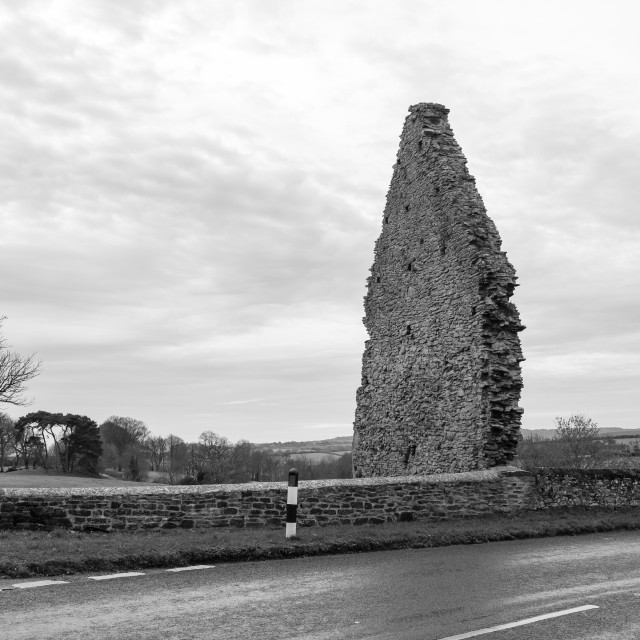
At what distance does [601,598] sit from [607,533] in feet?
22.8

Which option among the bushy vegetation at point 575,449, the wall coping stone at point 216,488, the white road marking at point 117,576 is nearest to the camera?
the white road marking at point 117,576

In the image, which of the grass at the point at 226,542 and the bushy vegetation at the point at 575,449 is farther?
the bushy vegetation at the point at 575,449

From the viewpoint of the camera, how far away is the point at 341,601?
747 centimetres

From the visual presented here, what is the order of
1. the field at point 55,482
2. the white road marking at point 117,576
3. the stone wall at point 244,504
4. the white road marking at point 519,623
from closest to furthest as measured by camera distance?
the white road marking at point 519,623, the white road marking at point 117,576, the stone wall at point 244,504, the field at point 55,482

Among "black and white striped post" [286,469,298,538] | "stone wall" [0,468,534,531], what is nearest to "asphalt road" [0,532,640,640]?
"black and white striped post" [286,469,298,538]

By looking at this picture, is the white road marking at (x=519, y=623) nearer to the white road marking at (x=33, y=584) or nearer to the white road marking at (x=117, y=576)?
the white road marking at (x=117, y=576)

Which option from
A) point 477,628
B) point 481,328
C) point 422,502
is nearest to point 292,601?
point 477,628

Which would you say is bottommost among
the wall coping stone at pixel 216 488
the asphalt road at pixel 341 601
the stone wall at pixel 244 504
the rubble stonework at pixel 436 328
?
the asphalt road at pixel 341 601

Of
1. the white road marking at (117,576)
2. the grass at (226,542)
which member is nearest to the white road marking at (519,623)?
the white road marking at (117,576)

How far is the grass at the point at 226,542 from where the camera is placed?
8828 millimetres

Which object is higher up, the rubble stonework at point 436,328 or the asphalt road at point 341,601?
the rubble stonework at point 436,328

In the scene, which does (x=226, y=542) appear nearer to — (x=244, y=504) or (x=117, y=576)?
(x=117, y=576)

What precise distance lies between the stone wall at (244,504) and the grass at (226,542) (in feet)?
1.13

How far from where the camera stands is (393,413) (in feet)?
74.4
